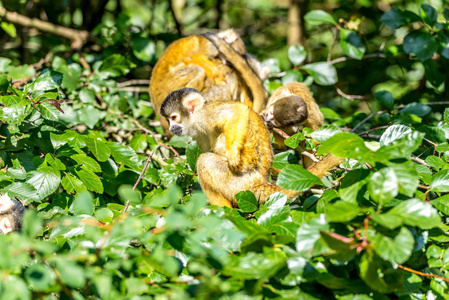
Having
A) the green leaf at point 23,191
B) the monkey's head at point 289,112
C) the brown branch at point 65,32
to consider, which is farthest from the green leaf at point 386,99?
the brown branch at point 65,32

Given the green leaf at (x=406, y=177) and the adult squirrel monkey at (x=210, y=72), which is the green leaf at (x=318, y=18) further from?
the green leaf at (x=406, y=177)

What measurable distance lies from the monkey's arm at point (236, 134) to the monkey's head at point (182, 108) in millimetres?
345

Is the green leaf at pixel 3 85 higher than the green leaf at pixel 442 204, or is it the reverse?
the green leaf at pixel 3 85

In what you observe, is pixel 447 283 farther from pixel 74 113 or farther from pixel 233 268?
pixel 74 113

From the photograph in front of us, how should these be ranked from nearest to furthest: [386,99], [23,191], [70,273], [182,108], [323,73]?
[70,273], [23,191], [182,108], [386,99], [323,73]

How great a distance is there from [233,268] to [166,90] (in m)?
2.82

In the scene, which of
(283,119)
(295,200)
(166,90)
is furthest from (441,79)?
(166,90)

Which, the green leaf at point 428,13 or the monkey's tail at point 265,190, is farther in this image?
the green leaf at point 428,13

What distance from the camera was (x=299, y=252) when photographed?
150 centimetres

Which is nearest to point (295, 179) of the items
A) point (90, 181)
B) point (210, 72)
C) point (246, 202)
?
point (246, 202)

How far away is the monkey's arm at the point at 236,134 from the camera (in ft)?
9.04

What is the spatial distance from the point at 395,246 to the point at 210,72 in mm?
3037

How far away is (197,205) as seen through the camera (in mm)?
1401

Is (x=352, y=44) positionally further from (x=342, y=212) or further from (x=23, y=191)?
(x=23, y=191)
